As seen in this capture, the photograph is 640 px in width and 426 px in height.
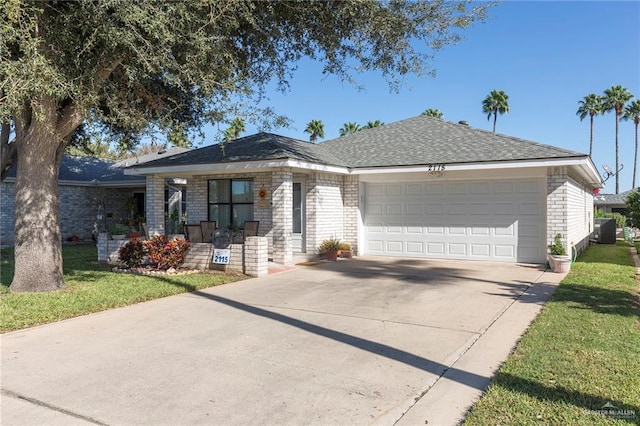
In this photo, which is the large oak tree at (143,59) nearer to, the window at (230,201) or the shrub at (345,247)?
the window at (230,201)

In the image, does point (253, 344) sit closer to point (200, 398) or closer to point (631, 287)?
point (200, 398)

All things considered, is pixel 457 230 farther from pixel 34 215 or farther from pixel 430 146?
pixel 34 215

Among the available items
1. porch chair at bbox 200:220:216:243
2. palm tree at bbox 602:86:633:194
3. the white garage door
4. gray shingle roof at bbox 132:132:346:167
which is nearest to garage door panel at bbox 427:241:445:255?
the white garage door

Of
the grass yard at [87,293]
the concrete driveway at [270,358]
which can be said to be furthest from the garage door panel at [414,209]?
the grass yard at [87,293]

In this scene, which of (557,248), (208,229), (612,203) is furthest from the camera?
(612,203)

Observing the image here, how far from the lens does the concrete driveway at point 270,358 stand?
3572mm

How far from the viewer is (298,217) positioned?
13914 millimetres

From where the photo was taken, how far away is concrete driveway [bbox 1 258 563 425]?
3572 millimetres

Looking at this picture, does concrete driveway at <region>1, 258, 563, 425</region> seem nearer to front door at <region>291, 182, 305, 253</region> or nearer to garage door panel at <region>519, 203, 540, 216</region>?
garage door panel at <region>519, 203, 540, 216</region>

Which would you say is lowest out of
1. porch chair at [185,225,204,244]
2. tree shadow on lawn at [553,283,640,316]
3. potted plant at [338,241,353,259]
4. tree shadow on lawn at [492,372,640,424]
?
tree shadow on lawn at [492,372,640,424]

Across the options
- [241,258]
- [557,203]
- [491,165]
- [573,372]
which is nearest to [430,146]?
[491,165]

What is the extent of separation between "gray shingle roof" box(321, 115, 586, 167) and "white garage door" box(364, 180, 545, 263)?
2.95 feet

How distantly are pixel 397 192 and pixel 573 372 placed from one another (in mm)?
10341

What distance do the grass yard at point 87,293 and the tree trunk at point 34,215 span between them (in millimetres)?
346
